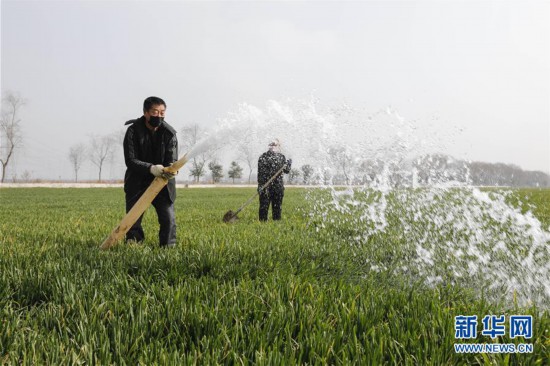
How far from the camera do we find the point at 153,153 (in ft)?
17.9

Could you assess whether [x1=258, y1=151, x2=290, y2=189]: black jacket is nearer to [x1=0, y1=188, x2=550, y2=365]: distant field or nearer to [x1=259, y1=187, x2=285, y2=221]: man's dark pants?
[x1=259, y1=187, x2=285, y2=221]: man's dark pants

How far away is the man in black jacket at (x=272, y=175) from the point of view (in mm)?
9391

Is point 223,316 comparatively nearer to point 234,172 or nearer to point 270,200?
point 270,200

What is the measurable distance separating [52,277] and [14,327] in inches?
43.5

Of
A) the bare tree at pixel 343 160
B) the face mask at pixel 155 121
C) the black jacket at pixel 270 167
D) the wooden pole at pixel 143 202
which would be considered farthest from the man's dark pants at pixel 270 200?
the wooden pole at pixel 143 202

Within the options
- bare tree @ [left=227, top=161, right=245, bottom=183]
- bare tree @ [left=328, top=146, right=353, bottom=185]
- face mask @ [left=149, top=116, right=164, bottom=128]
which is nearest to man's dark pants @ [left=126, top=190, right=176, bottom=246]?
face mask @ [left=149, top=116, right=164, bottom=128]

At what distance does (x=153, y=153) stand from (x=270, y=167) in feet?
14.3

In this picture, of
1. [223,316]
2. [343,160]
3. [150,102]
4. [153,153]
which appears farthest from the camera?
[343,160]

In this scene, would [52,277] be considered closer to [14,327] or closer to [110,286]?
[110,286]

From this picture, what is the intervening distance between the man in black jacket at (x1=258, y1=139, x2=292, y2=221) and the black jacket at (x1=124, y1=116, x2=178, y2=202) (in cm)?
420

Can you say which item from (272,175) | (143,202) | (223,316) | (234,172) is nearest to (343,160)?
(272,175)

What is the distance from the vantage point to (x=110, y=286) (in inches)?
123

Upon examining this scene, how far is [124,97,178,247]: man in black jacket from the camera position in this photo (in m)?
5.12

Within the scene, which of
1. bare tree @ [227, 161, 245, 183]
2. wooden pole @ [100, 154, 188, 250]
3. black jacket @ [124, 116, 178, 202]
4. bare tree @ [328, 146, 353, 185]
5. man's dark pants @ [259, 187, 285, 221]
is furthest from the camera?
bare tree @ [227, 161, 245, 183]
